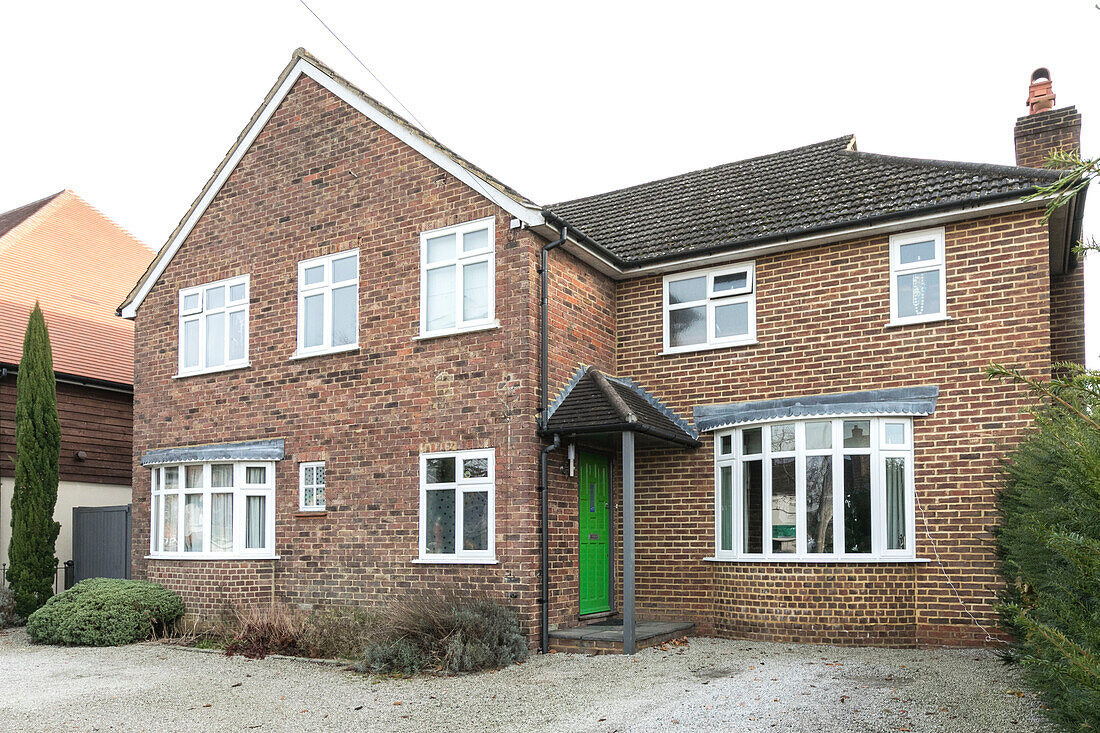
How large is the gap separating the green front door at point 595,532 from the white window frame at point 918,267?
4.46 meters

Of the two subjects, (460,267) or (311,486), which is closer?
(460,267)

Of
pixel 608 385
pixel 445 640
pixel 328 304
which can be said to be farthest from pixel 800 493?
pixel 328 304

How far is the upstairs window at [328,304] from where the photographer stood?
45.9 feet

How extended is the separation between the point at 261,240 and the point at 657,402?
22.3 ft

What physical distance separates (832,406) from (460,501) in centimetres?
494

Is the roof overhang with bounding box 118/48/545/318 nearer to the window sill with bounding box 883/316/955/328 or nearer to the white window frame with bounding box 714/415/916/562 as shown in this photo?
the white window frame with bounding box 714/415/916/562

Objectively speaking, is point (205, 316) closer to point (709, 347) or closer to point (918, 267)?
point (709, 347)

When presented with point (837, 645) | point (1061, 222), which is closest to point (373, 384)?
point (837, 645)

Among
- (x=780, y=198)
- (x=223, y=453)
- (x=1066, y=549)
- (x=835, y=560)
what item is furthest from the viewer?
(x=223, y=453)

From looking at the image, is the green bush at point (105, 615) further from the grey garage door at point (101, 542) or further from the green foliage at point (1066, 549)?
the green foliage at point (1066, 549)

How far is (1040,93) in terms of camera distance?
13.8 metres

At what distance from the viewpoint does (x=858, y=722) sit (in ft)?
25.4

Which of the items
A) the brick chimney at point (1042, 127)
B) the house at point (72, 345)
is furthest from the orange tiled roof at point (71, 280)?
the brick chimney at point (1042, 127)

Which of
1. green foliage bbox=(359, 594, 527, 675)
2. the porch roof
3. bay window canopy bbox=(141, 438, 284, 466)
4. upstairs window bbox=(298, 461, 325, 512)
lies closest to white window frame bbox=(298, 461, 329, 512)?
upstairs window bbox=(298, 461, 325, 512)
